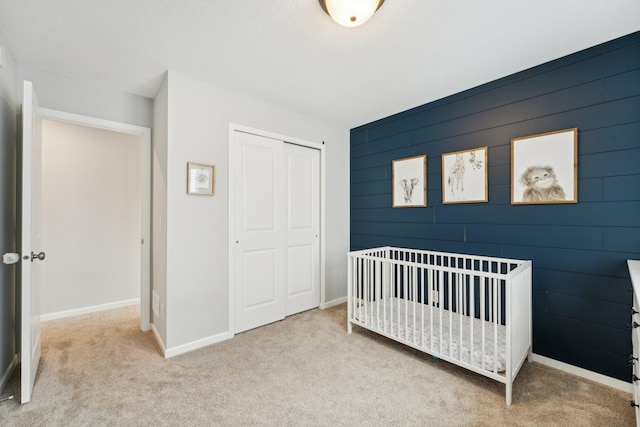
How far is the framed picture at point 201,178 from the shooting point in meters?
2.38

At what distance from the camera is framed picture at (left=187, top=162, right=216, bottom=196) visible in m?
2.38

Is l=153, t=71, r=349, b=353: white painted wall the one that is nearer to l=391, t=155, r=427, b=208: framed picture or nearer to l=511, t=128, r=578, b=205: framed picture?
l=391, t=155, r=427, b=208: framed picture

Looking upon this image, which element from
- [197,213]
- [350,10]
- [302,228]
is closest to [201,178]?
[197,213]

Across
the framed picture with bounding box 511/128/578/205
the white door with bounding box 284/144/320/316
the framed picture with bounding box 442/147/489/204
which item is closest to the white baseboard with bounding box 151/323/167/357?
the white door with bounding box 284/144/320/316

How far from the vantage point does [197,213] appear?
2438 millimetres

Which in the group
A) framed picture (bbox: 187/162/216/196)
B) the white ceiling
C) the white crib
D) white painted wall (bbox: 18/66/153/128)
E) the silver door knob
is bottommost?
the white crib

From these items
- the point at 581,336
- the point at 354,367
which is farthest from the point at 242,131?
the point at 581,336

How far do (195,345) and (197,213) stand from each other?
113 cm

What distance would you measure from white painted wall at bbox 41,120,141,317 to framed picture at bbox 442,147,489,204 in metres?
3.66

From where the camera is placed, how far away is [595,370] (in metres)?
1.96

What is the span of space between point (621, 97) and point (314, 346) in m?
2.87

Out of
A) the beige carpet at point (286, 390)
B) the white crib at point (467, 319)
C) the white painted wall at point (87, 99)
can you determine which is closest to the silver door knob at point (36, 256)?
the beige carpet at point (286, 390)

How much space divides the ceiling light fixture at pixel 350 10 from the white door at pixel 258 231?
149cm

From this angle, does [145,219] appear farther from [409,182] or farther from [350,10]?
[409,182]
